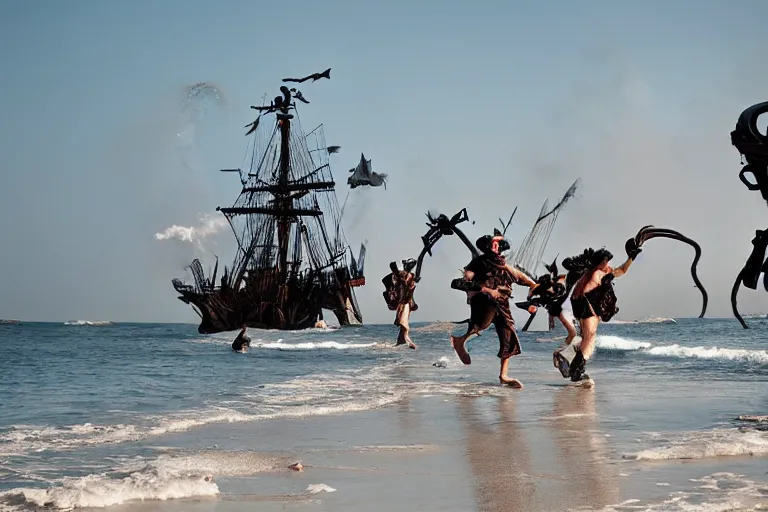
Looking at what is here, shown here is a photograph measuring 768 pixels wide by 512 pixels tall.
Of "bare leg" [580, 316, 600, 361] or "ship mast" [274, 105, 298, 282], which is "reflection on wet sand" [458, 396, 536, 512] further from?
"ship mast" [274, 105, 298, 282]

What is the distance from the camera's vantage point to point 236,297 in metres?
65.0

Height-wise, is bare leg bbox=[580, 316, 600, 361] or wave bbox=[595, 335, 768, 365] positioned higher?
bare leg bbox=[580, 316, 600, 361]

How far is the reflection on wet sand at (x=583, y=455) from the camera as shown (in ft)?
16.0

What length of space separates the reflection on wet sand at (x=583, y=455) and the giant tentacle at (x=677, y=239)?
1648 millimetres

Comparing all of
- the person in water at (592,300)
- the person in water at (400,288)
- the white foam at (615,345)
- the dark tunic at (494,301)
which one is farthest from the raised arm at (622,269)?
the white foam at (615,345)

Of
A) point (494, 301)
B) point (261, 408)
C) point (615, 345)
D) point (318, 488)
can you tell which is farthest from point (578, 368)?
point (615, 345)

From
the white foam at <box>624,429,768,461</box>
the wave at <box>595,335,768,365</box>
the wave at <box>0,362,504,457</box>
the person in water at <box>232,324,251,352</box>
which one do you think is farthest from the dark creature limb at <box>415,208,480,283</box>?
the person in water at <box>232,324,251,352</box>

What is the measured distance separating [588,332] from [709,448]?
19.3 ft

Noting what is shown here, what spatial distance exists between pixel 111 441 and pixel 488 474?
12.3 feet

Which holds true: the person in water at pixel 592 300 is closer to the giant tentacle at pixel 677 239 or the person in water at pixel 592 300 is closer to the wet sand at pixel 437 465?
the giant tentacle at pixel 677 239

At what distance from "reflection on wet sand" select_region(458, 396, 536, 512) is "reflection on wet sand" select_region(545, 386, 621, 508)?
250 millimetres

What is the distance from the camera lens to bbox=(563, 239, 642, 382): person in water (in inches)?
474

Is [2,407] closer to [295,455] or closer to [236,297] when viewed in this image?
[295,455]

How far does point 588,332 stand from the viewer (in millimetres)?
12039
